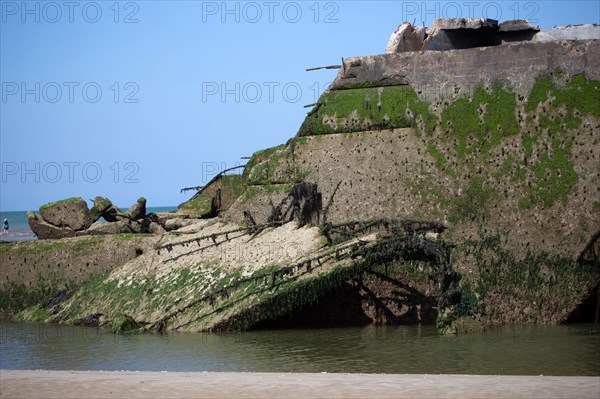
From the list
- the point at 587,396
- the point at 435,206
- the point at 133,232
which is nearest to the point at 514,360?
the point at 587,396

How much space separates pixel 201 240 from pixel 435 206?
463 centimetres

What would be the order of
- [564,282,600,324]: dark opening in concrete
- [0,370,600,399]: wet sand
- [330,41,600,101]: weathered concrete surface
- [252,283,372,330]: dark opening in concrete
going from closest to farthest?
[0,370,600,399]: wet sand
[564,282,600,324]: dark opening in concrete
[330,41,600,101]: weathered concrete surface
[252,283,372,330]: dark opening in concrete

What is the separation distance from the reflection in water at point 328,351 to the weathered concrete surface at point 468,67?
14.8ft

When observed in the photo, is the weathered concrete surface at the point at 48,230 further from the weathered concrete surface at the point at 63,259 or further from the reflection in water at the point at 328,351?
the reflection in water at the point at 328,351

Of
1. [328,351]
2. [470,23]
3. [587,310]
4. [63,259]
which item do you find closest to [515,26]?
[470,23]

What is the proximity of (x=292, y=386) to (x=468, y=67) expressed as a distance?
334 inches

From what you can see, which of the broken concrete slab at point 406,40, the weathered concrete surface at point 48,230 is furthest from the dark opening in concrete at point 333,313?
the weathered concrete surface at point 48,230

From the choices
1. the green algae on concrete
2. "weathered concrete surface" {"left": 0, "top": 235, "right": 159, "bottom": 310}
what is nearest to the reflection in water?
"weathered concrete surface" {"left": 0, "top": 235, "right": 159, "bottom": 310}

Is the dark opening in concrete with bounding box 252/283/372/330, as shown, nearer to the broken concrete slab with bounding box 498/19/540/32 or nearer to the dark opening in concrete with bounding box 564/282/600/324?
the dark opening in concrete with bounding box 564/282/600/324

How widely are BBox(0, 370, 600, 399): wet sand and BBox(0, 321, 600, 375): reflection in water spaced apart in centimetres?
109

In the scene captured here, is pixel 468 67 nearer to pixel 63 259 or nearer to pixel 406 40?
pixel 406 40

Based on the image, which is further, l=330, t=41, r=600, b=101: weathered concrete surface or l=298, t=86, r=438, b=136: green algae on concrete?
l=298, t=86, r=438, b=136: green algae on concrete

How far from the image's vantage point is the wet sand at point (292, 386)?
1155 cm

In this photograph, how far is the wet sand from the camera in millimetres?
11547
